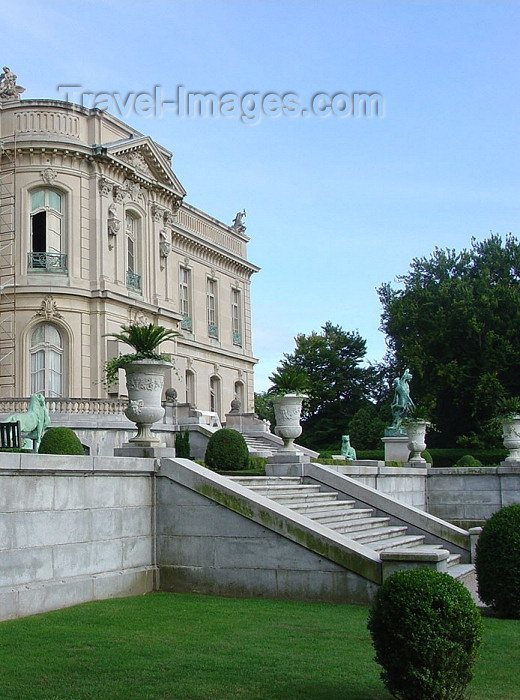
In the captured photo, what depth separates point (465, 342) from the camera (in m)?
47.6

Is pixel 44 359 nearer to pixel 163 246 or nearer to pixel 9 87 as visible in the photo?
pixel 163 246

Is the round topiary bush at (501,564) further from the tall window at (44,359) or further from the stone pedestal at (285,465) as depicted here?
the tall window at (44,359)

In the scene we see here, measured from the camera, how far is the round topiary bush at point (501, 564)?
11.1 meters

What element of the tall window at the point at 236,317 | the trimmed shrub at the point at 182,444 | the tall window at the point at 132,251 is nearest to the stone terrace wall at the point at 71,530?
the trimmed shrub at the point at 182,444

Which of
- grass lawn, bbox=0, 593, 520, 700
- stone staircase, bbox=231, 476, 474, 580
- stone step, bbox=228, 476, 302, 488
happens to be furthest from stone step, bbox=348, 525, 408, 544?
grass lawn, bbox=0, 593, 520, 700

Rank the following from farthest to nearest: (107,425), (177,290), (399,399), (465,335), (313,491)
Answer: (465,335) → (177,290) → (399,399) → (107,425) → (313,491)

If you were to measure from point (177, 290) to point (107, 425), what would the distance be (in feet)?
48.4

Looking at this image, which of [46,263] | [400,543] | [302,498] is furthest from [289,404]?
[46,263]

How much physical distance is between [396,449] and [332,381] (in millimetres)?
32570

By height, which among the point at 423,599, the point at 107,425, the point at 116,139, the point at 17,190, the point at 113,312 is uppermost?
the point at 116,139

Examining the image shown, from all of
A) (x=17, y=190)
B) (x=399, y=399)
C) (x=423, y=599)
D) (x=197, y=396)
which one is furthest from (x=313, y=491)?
(x=197, y=396)

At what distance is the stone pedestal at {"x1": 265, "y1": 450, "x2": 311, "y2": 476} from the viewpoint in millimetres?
17594

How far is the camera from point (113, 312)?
31.9 meters

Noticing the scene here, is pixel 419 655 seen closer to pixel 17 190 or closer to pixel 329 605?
pixel 329 605
